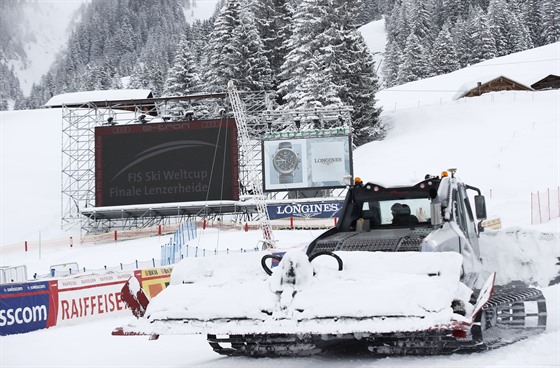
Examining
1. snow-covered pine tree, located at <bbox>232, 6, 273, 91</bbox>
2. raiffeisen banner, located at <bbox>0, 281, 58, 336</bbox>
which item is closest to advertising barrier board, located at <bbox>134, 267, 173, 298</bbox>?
raiffeisen banner, located at <bbox>0, 281, 58, 336</bbox>

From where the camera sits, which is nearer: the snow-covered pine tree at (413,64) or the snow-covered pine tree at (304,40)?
the snow-covered pine tree at (304,40)

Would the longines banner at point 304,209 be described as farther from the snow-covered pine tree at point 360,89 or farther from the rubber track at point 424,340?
the rubber track at point 424,340

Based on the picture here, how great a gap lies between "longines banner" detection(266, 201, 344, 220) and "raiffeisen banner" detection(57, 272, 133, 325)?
2441 centimetres

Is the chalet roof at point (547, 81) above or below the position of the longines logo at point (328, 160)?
above

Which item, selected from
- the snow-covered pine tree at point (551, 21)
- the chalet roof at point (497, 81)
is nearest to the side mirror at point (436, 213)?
the chalet roof at point (497, 81)

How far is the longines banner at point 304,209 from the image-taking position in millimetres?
43375

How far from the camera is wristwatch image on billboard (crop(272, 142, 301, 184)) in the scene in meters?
44.8

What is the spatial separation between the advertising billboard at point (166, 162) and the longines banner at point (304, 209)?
2.39m

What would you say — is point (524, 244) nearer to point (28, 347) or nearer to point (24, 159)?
point (28, 347)

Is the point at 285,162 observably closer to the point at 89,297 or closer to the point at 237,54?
the point at 89,297

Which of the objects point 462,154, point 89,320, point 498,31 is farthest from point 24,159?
point 498,31

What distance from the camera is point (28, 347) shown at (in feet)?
46.5

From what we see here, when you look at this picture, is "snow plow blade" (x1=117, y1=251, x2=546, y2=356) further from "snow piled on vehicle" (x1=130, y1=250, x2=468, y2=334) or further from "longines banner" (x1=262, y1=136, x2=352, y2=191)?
"longines banner" (x1=262, y1=136, x2=352, y2=191)

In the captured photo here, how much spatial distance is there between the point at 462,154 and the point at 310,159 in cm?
1482
